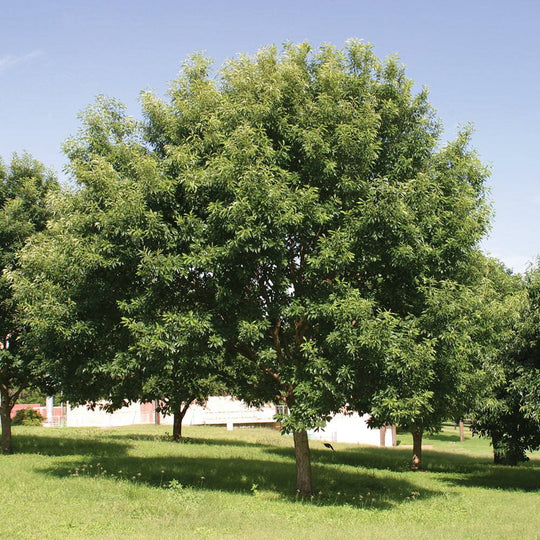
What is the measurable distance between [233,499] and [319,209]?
323 inches

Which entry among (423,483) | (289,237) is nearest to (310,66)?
(289,237)

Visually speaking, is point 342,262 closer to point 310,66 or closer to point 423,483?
point 310,66

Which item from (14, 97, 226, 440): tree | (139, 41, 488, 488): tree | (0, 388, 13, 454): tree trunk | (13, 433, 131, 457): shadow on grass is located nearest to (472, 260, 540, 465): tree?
(139, 41, 488, 488): tree

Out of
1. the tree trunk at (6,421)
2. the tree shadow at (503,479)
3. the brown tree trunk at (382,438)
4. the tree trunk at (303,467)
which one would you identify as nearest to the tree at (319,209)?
the tree trunk at (303,467)

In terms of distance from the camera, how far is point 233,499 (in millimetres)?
15445

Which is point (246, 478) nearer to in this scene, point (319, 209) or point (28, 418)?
point (319, 209)

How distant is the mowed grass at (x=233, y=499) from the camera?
1223cm

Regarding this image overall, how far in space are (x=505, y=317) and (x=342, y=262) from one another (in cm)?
859

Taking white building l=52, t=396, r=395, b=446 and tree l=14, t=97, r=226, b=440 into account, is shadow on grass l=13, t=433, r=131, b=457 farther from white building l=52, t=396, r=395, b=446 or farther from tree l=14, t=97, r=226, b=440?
white building l=52, t=396, r=395, b=446

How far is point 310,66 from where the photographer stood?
16547 mm

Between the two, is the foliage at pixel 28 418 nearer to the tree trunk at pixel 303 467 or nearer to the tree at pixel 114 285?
the tree at pixel 114 285

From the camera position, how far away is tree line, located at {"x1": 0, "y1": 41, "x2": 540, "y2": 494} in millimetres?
13664

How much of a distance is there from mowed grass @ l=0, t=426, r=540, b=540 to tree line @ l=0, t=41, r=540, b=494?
7.66 feet

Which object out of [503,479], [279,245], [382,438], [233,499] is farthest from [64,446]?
[382,438]
